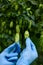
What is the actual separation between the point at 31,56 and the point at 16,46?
112mm

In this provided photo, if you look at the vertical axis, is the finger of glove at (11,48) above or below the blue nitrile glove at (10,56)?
above

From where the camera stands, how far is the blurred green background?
209 centimetres

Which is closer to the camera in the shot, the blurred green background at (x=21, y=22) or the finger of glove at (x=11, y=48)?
the finger of glove at (x=11, y=48)

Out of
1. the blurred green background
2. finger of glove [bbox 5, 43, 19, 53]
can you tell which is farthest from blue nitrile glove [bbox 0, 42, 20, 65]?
the blurred green background

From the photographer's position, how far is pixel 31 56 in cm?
180

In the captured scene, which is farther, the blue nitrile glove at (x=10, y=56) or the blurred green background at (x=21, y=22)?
the blurred green background at (x=21, y=22)

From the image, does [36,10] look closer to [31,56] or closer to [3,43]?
[3,43]

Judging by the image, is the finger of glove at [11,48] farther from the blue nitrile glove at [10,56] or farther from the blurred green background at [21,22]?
the blurred green background at [21,22]

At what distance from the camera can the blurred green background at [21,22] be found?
6.85ft

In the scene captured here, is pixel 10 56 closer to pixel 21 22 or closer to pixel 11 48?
pixel 11 48

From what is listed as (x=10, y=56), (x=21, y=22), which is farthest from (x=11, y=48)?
(x=21, y=22)

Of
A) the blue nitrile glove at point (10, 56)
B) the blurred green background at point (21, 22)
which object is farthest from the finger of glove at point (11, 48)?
the blurred green background at point (21, 22)

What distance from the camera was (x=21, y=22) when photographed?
81.5 inches

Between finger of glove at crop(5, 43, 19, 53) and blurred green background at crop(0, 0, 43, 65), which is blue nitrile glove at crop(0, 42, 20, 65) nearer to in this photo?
finger of glove at crop(5, 43, 19, 53)
